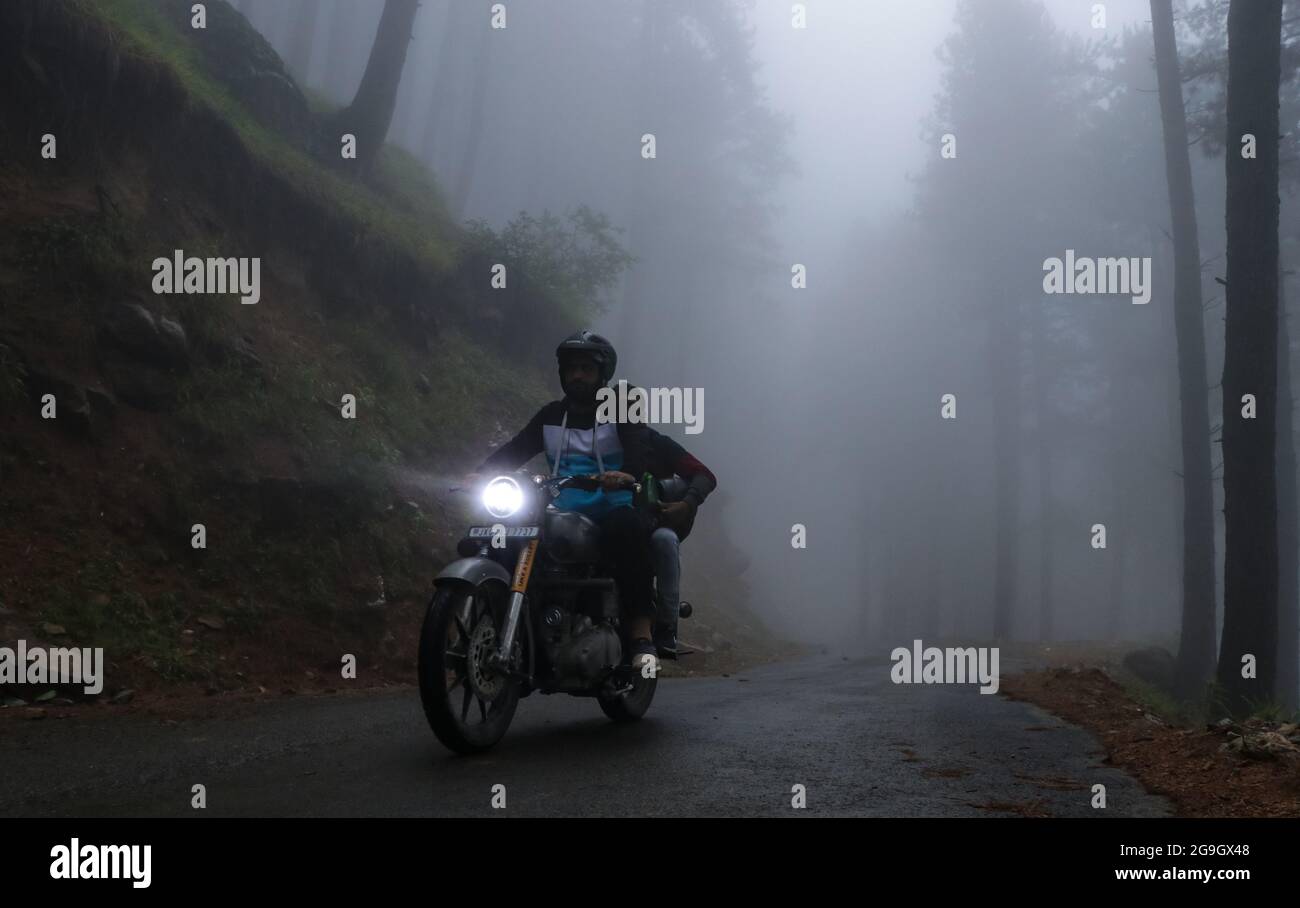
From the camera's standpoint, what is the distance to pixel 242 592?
9539 mm

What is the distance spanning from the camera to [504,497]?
→ 564cm

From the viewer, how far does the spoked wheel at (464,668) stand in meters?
4.93

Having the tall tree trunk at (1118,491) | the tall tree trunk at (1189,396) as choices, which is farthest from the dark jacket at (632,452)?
the tall tree trunk at (1118,491)

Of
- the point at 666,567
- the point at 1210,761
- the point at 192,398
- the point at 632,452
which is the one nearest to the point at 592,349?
the point at 632,452

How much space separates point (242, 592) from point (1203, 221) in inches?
1239

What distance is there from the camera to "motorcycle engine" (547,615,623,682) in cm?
577

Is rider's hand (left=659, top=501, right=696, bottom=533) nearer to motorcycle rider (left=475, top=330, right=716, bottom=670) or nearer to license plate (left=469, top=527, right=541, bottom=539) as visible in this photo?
motorcycle rider (left=475, top=330, right=716, bottom=670)

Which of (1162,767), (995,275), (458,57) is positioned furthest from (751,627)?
(458,57)

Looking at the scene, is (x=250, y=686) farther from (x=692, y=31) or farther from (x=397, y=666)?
(x=692, y=31)

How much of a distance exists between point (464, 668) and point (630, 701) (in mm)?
1983

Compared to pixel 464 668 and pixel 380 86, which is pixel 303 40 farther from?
pixel 464 668

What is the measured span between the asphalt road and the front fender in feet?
2.98

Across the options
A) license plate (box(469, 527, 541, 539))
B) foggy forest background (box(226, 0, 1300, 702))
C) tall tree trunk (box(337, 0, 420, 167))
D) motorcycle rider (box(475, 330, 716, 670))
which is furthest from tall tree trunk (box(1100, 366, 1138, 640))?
license plate (box(469, 527, 541, 539))

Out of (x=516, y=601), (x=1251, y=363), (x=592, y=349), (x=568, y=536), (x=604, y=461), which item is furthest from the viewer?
(x=1251, y=363)
